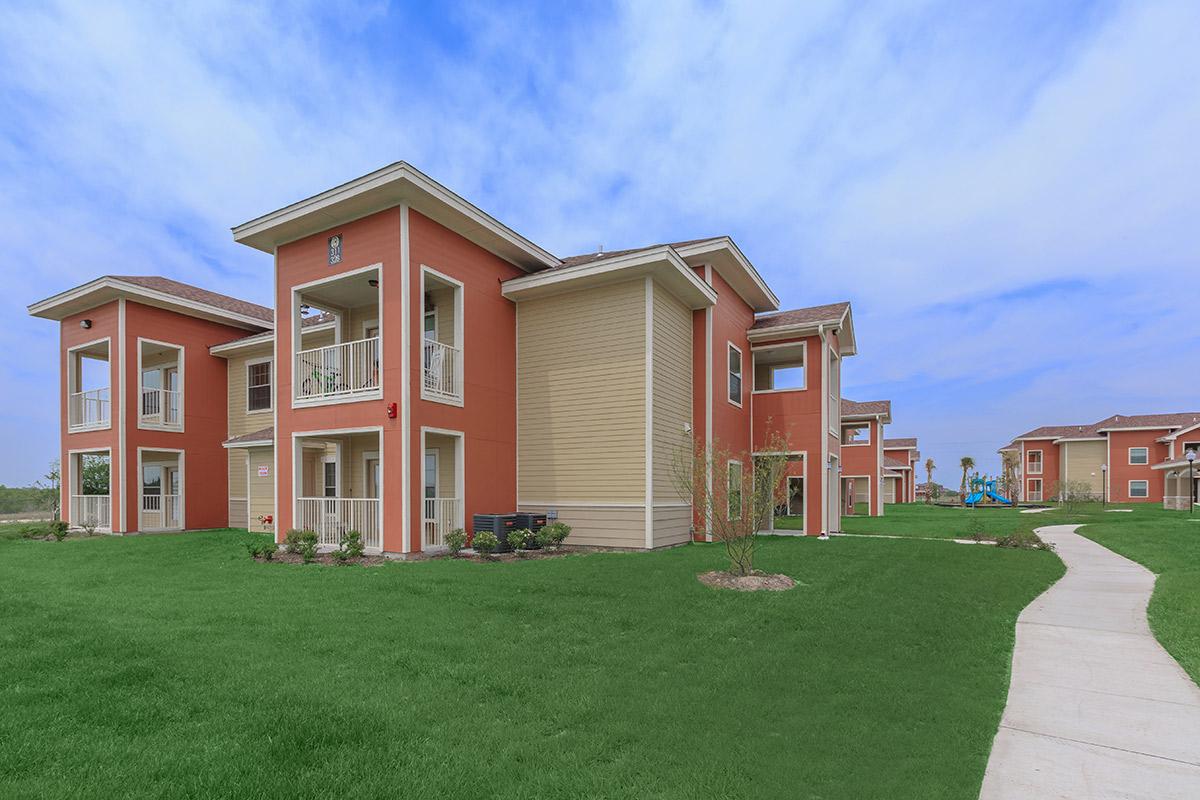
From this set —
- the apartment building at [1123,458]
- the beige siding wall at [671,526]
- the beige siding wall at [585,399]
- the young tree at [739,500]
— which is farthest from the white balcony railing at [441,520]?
the apartment building at [1123,458]

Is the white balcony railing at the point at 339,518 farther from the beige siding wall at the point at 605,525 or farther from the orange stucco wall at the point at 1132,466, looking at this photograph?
the orange stucco wall at the point at 1132,466

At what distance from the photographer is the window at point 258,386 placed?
20406 mm

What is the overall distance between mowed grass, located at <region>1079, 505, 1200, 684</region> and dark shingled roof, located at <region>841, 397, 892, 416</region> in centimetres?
1102

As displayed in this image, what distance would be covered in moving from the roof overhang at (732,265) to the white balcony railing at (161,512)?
1822 cm

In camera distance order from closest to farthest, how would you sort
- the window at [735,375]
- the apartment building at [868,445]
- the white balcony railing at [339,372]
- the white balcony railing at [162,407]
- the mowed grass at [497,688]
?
the mowed grass at [497,688]
the white balcony railing at [339,372]
the window at [735,375]
the white balcony railing at [162,407]
the apartment building at [868,445]

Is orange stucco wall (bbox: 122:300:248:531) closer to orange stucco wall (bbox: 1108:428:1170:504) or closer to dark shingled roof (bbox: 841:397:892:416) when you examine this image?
dark shingled roof (bbox: 841:397:892:416)

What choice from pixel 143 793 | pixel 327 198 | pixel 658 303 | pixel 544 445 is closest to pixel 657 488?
pixel 544 445

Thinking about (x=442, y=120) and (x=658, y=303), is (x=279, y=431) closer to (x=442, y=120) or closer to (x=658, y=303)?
(x=442, y=120)

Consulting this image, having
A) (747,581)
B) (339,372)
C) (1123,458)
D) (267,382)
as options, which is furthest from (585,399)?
(1123,458)

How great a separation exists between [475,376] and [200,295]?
1374 cm

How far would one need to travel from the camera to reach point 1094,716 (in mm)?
4695

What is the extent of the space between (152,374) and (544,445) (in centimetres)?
1706

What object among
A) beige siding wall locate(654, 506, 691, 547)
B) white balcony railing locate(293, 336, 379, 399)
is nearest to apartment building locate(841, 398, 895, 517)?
beige siding wall locate(654, 506, 691, 547)

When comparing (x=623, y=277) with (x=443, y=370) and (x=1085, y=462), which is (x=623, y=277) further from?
(x=1085, y=462)
